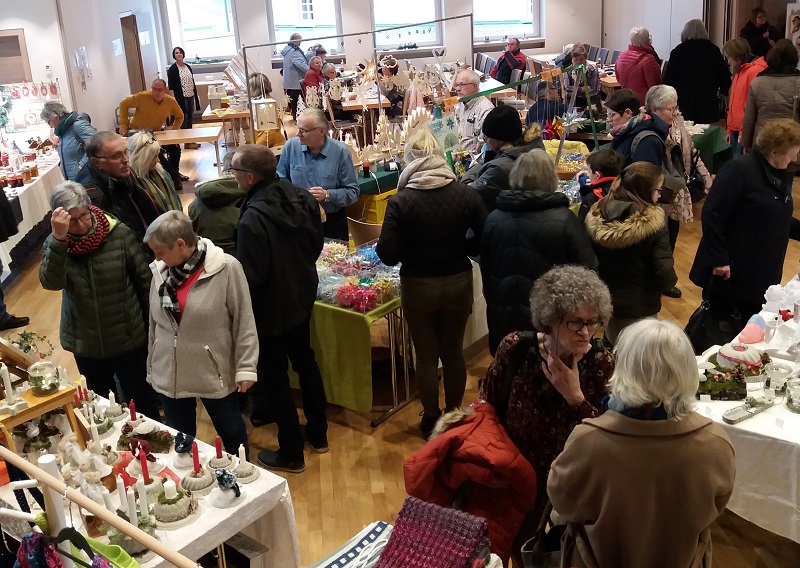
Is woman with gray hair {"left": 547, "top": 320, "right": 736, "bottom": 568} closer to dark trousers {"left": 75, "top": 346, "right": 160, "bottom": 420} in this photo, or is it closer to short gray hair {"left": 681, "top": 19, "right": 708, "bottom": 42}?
dark trousers {"left": 75, "top": 346, "right": 160, "bottom": 420}

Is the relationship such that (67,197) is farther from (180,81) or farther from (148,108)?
(180,81)

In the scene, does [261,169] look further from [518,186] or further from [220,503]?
[220,503]

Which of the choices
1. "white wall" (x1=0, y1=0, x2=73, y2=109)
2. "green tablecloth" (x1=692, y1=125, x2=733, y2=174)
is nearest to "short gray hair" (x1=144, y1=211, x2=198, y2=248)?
"green tablecloth" (x1=692, y1=125, x2=733, y2=174)

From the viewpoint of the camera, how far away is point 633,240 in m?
3.54

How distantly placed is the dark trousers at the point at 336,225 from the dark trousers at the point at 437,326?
1421 millimetres

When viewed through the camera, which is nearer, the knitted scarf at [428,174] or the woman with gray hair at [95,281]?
the woman with gray hair at [95,281]

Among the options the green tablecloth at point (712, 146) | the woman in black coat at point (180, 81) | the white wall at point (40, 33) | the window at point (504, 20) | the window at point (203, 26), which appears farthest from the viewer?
the window at point (504, 20)

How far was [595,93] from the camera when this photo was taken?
31.5 feet

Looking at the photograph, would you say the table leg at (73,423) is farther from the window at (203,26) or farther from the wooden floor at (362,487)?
the window at (203,26)

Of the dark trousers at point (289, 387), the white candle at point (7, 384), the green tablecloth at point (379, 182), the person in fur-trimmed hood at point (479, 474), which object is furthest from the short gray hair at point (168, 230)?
the green tablecloth at point (379, 182)

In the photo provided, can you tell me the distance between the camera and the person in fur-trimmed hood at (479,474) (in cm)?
242

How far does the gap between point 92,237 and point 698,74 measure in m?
6.65

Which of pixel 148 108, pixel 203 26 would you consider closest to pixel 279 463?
pixel 148 108

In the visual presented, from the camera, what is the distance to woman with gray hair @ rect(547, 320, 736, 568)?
6.36 ft
